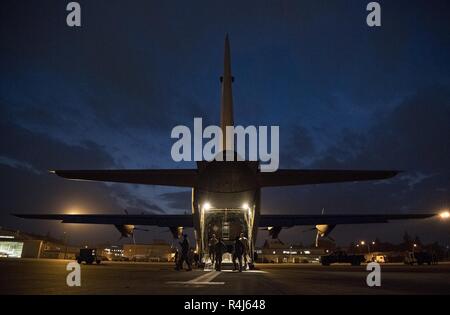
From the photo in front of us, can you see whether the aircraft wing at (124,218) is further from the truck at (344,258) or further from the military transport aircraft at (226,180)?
the truck at (344,258)

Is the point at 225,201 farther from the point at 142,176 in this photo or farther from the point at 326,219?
the point at 326,219

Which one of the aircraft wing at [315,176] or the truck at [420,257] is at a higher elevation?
the aircraft wing at [315,176]

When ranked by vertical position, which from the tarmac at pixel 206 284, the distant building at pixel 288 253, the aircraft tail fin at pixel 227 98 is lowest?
the distant building at pixel 288 253

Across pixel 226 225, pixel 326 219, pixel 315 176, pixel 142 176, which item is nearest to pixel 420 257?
pixel 326 219

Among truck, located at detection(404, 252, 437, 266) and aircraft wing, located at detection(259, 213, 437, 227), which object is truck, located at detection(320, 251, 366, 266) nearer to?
truck, located at detection(404, 252, 437, 266)

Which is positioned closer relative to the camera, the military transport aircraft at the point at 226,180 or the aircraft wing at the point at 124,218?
the military transport aircraft at the point at 226,180

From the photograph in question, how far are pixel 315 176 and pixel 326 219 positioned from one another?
45.3 feet

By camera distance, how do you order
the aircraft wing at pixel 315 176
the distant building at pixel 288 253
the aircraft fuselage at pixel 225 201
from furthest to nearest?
the distant building at pixel 288 253, the aircraft fuselage at pixel 225 201, the aircraft wing at pixel 315 176

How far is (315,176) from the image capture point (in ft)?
41.1

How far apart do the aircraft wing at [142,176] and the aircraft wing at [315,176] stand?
2.92 metres

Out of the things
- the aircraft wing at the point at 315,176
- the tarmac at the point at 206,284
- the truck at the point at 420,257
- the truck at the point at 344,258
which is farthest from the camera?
the truck at the point at 344,258

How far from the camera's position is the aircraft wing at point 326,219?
983 inches

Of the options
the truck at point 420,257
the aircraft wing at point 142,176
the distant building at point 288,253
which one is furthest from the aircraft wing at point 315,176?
the distant building at point 288,253
